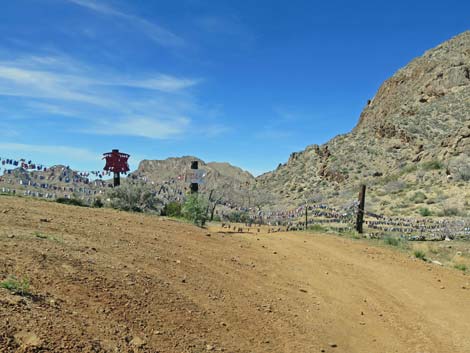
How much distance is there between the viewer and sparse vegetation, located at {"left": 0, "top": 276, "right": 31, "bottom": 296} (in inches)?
205

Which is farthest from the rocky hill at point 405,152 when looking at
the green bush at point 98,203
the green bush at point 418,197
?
the green bush at point 98,203

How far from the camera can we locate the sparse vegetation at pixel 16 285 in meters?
5.21

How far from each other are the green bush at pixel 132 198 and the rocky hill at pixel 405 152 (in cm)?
1758

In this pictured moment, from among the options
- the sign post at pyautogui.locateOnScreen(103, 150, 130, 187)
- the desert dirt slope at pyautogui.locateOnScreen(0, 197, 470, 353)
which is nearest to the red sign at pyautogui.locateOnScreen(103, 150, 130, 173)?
the sign post at pyautogui.locateOnScreen(103, 150, 130, 187)

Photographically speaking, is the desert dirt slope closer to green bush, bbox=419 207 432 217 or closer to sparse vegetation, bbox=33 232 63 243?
sparse vegetation, bbox=33 232 63 243

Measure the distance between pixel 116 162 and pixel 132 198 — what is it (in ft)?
11.2

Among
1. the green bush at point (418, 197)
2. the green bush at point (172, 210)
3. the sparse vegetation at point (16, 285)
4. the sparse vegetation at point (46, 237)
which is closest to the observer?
the sparse vegetation at point (16, 285)

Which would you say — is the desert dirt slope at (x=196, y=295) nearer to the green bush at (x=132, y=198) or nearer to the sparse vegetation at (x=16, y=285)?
the sparse vegetation at (x=16, y=285)

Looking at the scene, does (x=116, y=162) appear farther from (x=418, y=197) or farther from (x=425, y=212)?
(x=418, y=197)

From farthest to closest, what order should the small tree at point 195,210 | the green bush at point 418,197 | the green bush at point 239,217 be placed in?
the green bush at point 418,197, the green bush at point 239,217, the small tree at point 195,210

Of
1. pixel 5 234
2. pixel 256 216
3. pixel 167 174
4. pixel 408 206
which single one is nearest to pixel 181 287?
pixel 5 234

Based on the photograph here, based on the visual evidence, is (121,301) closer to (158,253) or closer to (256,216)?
(158,253)

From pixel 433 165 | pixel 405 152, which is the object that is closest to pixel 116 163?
pixel 433 165

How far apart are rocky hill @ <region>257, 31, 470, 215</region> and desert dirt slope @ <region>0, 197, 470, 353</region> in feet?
63.5
